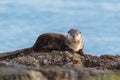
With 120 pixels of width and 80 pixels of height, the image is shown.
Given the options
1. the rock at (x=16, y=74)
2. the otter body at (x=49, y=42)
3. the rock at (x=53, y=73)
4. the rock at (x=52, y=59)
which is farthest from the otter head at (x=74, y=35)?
the rock at (x=16, y=74)

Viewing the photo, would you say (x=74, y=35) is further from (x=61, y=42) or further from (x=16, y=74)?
(x=16, y=74)

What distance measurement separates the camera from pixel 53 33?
24.9 m

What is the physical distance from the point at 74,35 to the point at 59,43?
0.70m

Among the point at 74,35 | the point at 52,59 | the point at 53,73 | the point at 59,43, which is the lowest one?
the point at 52,59

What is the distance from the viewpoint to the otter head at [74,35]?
2386 cm

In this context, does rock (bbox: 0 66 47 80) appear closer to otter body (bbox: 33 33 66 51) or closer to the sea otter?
the sea otter

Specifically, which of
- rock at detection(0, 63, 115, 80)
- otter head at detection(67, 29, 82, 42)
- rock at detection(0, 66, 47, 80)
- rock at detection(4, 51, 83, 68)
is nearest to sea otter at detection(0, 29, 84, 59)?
otter head at detection(67, 29, 82, 42)

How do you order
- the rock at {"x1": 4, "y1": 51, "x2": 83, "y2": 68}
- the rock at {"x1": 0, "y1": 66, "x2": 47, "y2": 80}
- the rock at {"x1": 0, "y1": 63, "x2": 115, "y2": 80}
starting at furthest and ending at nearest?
the rock at {"x1": 4, "y1": 51, "x2": 83, "y2": 68} < the rock at {"x1": 0, "y1": 63, "x2": 115, "y2": 80} < the rock at {"x1": 0, "y1": 66, "x2": 47, "y2": 80}

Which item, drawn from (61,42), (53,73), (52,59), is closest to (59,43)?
(61,42)

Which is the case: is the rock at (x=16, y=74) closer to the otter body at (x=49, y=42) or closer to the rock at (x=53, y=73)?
the rock at (x=53, y=73)

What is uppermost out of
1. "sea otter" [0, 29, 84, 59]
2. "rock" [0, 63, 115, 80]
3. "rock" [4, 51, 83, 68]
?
"rock" [0, 63, 115, 80]

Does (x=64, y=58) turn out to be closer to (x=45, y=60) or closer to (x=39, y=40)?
(x=45, y=60)

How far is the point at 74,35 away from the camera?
23969 millimetres

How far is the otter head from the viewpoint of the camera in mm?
23859
